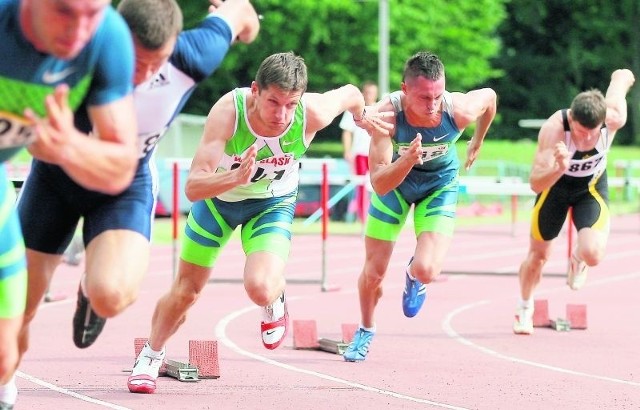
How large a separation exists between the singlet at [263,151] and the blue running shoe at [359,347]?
1.86 m

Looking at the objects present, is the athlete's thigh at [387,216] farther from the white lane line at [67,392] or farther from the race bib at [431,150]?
the white lane line at [67,392]

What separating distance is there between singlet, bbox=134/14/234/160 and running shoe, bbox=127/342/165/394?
1.80 metres

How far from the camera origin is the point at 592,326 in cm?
1237

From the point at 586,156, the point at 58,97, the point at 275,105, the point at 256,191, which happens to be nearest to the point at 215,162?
the point at 275,105

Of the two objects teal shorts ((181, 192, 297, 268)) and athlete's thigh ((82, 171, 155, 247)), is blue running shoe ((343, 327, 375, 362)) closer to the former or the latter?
teal shorts ((181, 192, 297, 268))

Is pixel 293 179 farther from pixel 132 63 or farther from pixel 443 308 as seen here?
pixel 443 308

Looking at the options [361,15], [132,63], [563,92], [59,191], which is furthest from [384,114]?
[563,92]

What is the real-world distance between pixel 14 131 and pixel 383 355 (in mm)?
5387

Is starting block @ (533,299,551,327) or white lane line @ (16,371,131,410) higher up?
starting block @ (533,299,551,327)

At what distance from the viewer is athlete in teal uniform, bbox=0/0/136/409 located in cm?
481

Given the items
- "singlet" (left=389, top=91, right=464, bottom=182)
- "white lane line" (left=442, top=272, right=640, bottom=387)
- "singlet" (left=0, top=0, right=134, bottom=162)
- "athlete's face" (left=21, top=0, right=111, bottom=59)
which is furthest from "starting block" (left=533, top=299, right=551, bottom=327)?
"athlete's face" (left=21, top=0, right=111, bottom=59)

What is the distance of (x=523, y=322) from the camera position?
11641 mm

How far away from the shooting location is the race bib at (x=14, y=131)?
5.21m

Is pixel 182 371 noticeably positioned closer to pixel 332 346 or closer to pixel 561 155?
pixel 332 346
